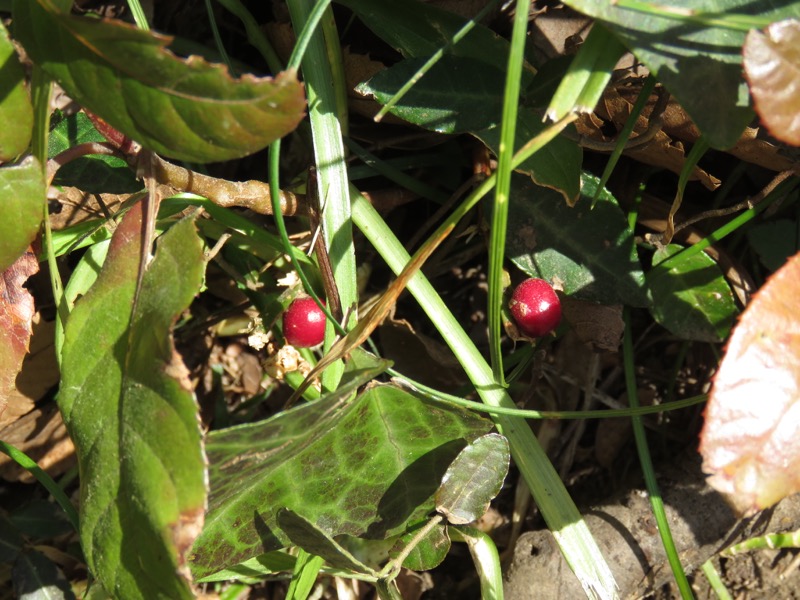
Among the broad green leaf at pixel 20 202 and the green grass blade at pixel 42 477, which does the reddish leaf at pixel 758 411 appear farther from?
the green grass blade at pixel 42 477

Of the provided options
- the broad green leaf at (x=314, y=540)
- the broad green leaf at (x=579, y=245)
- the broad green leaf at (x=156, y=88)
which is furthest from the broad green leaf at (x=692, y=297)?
the broad green leaf at (x=156, y=88)

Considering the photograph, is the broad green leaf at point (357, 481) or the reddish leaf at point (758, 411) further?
the broad green leaf at point (357, 481)

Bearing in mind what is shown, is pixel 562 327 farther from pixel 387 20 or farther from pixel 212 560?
pixel 212 560

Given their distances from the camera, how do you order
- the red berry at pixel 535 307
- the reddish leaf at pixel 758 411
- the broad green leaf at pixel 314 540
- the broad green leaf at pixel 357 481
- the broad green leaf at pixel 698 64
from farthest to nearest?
the red berry at pixel 535 307
the broad green leaf at pixel 357 481
the broad green leaf at pixel 314 540
the broad green leaf at pixel 698 64
the reddish leaf at pixel 758 411

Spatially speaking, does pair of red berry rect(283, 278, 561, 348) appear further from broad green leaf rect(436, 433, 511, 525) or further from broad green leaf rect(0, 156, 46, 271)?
broad green leaf rect(0, 156, 46, 271)

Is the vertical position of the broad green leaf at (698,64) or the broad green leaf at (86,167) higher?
the broad green leaf at (698,64)

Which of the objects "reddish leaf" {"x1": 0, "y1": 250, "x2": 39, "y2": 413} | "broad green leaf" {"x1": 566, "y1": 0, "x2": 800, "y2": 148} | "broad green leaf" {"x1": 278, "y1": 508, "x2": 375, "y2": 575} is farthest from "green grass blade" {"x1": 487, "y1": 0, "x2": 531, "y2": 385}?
"reddish leaf" {"x1": 0, "y1": 250, "x2": 39, "y2": 413}
